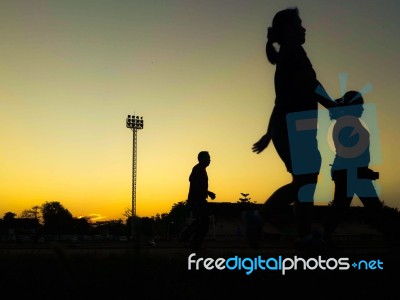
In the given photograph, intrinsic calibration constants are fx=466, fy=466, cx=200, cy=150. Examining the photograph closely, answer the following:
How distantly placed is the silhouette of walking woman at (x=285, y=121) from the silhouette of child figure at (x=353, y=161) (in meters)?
0.79

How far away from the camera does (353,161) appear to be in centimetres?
606

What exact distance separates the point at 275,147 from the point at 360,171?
1.60 metres

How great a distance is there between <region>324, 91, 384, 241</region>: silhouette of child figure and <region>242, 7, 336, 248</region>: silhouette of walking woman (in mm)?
792

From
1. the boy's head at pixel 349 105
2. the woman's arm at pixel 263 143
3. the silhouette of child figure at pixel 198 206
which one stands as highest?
the boy's head at pixel 349 105

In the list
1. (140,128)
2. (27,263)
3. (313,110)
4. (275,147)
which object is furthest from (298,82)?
(140,128)

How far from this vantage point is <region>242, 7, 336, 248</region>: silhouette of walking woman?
4754mm

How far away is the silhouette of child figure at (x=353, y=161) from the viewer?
5.84m

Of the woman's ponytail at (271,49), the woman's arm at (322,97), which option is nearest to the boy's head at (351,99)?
the woman's arm at (322,97)

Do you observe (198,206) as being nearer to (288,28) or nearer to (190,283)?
(288,28)

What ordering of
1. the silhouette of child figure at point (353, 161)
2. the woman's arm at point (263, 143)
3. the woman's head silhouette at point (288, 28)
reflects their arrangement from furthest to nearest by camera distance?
the silhouette of child figure at point (353, 161)
the woman's arm at point (263, 143)
the woman's head silhouette at point (288, 28)

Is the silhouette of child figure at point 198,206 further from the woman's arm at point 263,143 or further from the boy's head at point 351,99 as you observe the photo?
the woman's arm at point 263,143

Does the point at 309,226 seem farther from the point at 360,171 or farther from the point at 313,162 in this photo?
the point at 360,171

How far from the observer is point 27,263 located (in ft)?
14.9

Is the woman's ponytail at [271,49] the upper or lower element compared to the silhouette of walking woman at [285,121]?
upper
